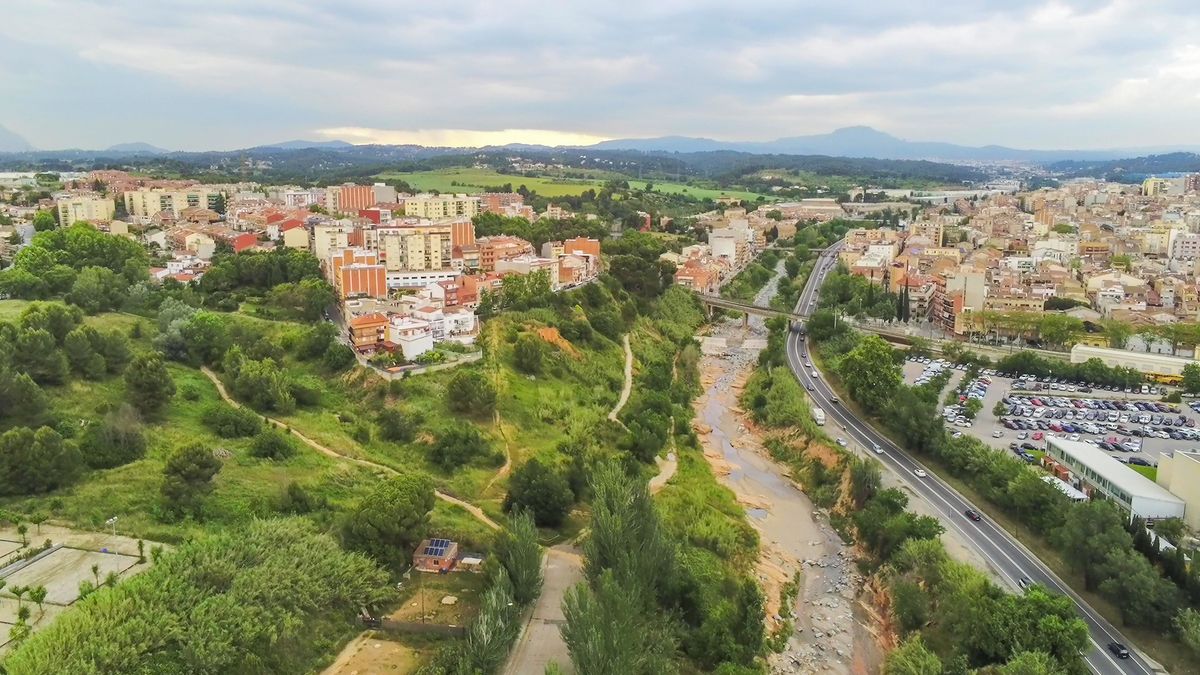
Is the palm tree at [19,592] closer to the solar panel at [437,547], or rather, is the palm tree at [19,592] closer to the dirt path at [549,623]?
the solar panel at [437,547]

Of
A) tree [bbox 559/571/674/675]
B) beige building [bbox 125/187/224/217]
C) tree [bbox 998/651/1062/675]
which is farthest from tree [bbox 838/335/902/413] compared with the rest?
beige building [bbox 125/187/224/217]

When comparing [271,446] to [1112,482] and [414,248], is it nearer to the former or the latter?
[1112,482]

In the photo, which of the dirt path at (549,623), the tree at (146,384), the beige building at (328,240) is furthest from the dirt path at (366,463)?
the beige building at (328,240)

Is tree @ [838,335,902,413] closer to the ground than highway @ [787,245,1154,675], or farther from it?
farther from it

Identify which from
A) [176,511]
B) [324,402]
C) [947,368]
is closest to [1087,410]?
[947,368]

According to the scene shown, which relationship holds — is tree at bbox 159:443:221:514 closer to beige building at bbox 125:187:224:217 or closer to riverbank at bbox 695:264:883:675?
riverbank at bbox 695:264:883:675
